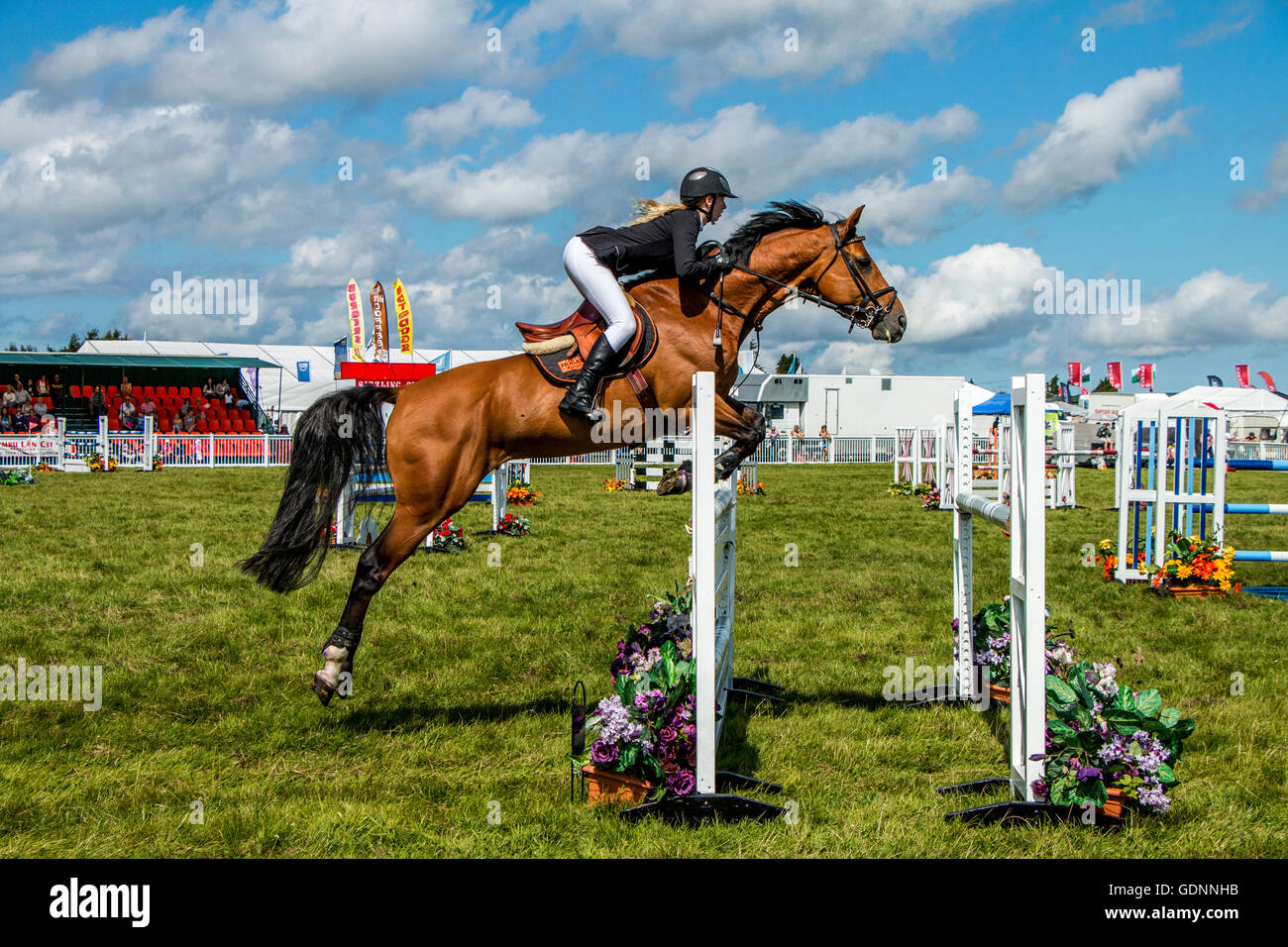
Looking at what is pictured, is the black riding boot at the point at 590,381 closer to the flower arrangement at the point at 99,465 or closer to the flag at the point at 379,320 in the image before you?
the flag at the point at 379,320

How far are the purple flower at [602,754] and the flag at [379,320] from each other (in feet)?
55.0

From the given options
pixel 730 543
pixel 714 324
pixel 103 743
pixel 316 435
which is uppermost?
pixel 714 324

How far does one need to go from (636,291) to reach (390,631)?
3.15 meters

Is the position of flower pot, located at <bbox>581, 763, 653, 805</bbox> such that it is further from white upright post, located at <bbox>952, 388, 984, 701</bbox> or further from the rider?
white upright post, located at <bbox>952, 388, 984, 701</bbox>

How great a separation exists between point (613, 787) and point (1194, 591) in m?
6.69

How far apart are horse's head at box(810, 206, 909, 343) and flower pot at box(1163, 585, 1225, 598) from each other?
16.5ft

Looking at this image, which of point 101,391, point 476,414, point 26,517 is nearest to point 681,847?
point 476,414

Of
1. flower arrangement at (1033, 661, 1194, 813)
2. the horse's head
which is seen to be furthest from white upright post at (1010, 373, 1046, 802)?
the horse's head

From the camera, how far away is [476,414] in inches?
181

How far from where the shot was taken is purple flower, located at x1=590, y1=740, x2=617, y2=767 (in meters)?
3.62

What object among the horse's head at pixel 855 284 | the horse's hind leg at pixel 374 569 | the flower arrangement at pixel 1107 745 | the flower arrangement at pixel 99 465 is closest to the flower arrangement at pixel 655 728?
the flower arrangement at pixel 1107 745

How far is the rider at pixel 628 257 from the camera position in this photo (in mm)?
4449

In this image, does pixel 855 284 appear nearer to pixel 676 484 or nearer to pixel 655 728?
pixel 676 484

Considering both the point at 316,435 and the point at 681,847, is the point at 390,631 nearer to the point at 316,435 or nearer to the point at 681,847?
Answer: the point at 316,435
